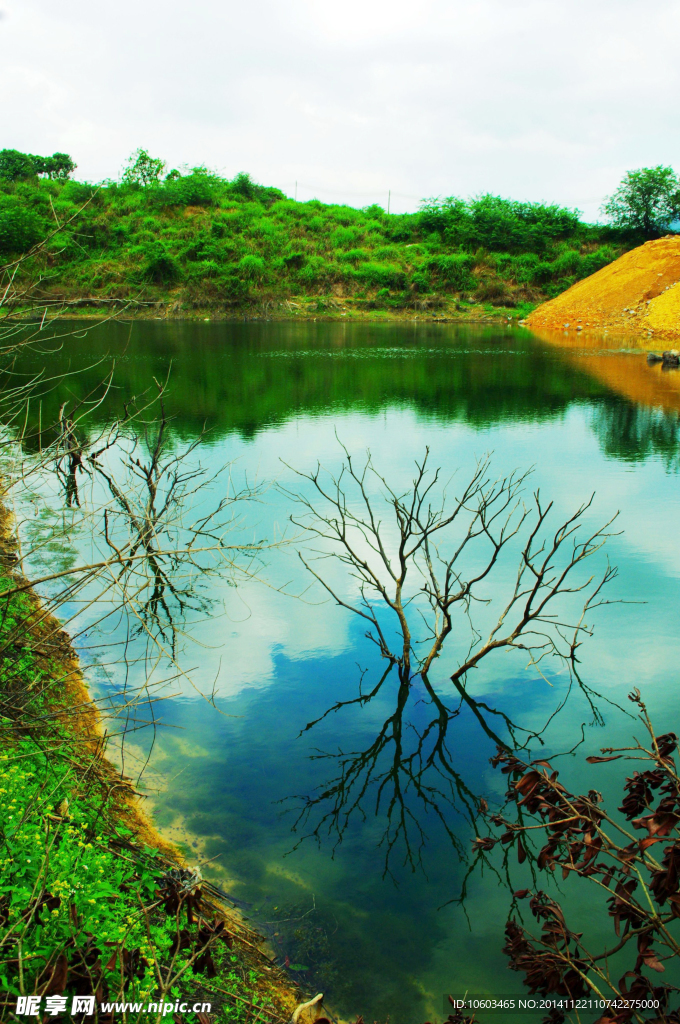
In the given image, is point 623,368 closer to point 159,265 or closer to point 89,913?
point 89,913

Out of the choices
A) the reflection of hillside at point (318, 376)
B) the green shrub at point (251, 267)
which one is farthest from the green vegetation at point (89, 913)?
the green shrub at point (251, 267)

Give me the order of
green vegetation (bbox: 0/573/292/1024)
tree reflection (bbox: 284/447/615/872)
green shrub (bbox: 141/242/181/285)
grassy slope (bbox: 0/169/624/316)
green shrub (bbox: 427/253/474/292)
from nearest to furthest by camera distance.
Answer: green vegetation (bbox: 0/573/292/1024) → tree reflection (bbox: 284/447/615/872) → green shrub (bbox: 141/242/181/285) → grassy slope (bbox: 0/169/624/316) → green shrub (bbox: 427/253/474/292)

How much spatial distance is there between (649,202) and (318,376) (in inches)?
1511

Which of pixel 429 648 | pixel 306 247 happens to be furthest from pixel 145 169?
pixel 429 648

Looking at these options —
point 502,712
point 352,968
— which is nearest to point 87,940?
point 352,968

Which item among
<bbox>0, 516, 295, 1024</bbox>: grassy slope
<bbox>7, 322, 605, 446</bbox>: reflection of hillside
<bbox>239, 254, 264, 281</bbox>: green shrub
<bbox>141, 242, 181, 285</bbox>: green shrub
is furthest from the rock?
<bbox>239, 254, 264, 281</bbox>: green shrub

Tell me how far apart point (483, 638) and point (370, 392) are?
1447 cm

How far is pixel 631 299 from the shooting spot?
37031 millimetres

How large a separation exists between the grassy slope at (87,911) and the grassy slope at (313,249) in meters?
36.5

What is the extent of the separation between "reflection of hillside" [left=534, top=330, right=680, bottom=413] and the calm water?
337cm

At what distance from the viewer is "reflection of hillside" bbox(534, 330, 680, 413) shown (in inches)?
806

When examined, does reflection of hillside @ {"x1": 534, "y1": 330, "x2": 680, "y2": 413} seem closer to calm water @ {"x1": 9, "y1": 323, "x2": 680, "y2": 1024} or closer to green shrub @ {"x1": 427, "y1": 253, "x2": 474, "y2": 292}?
calm water @ {"x1": 9, "y1": 323, "x2": 680, "y2": 1024}

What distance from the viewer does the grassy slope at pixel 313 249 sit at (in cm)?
4188

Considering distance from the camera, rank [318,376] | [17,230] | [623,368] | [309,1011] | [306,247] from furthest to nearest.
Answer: [306,247] < [17,230] < [623,368] < [318,376] < [309,1011]
